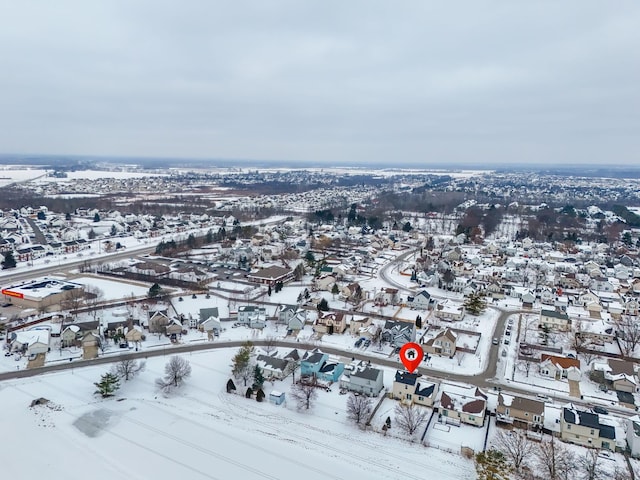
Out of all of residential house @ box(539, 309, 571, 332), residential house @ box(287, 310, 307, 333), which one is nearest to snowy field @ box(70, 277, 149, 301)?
residential house @ box(287, 310, 307, 333)

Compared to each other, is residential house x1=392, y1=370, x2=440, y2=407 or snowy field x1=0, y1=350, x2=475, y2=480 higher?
residential house x1=392, y1=370, x2=440, y2=407

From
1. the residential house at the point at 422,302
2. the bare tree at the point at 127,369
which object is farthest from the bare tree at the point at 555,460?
the bare tree at the point at 127,369

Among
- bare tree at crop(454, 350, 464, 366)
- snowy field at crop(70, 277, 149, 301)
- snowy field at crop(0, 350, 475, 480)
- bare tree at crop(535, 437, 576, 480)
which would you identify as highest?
bare tree at crop(535, 437, 576, 480)

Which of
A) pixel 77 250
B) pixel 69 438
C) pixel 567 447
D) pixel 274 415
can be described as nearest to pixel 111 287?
pixel 77 250

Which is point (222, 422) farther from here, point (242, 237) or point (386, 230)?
point (386, 230)

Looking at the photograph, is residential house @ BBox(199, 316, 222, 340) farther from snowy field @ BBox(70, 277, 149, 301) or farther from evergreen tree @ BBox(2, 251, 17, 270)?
evergreen tree @ BBox(2, 251, 17, 270)
